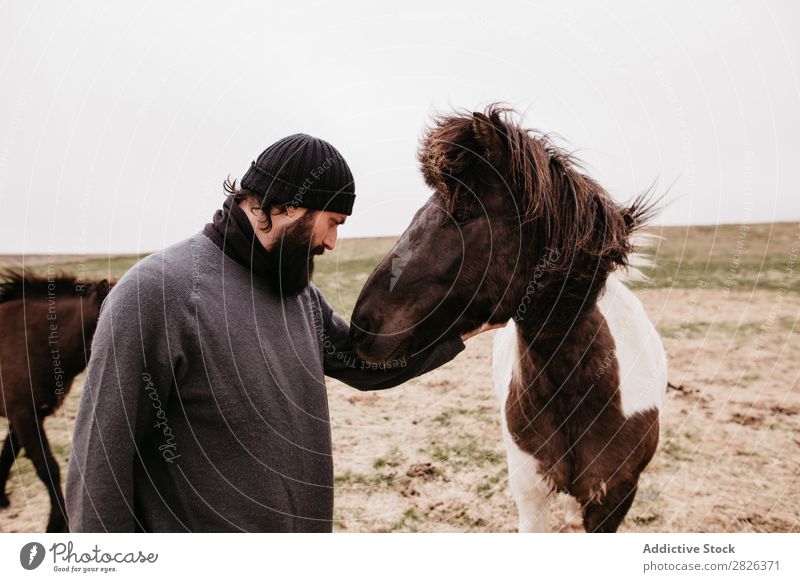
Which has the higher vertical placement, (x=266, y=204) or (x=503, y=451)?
(x=266, y=204)

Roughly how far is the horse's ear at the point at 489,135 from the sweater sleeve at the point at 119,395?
123cm

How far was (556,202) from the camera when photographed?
1906mm

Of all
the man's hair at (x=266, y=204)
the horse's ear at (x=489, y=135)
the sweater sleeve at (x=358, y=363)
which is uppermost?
the horse's ear at (x=489, y=135)

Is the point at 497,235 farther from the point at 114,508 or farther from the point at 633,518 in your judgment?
the point at 633,518

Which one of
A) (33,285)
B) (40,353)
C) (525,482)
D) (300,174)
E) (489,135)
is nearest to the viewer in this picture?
(300,174)

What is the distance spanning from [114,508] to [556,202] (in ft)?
6.09

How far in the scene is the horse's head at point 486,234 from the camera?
1861 mm

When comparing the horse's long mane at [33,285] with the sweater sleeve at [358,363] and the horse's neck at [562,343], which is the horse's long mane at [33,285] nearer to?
the sweater sleeve at [358,363]

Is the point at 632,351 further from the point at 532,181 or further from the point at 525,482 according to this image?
the point at 532,181

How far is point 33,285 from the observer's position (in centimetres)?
431

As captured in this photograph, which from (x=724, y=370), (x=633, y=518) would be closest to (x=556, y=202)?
(x=633, y=518)

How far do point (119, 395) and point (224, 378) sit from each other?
0.99ft

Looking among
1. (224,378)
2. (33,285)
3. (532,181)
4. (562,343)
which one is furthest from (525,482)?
(33,285)

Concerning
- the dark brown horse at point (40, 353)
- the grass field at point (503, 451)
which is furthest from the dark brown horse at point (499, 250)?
the dark brown horse at point (40, 353)
